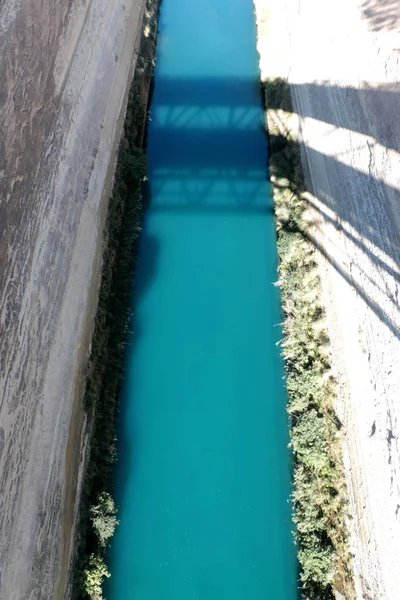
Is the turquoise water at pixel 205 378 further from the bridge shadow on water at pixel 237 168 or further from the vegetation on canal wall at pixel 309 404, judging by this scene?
the vegetation on canal wall at pixel 309 404

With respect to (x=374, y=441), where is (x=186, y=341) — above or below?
above

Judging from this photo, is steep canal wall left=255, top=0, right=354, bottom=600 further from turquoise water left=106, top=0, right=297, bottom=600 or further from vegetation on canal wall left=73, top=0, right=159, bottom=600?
vegetation on canal wall left=73, top=0, right=159, bottom=600

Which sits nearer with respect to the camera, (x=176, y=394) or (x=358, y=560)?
(x=358, y=560)

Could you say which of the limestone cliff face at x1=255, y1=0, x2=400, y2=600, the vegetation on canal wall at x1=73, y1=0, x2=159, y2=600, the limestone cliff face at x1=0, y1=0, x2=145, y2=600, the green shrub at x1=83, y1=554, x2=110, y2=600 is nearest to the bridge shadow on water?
the limestone cliff face at x1=255, y1=0, x2=400, y2=600

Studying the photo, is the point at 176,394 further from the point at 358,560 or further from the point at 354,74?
the point at 354,74

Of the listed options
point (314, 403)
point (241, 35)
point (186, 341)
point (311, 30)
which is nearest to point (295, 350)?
point (314, 403)

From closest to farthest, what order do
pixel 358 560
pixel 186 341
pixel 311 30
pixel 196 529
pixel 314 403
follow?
pixel 358 560 → pixel 196 529 → pixel 314 403 → pixel 186 341 → pixel 311 30
